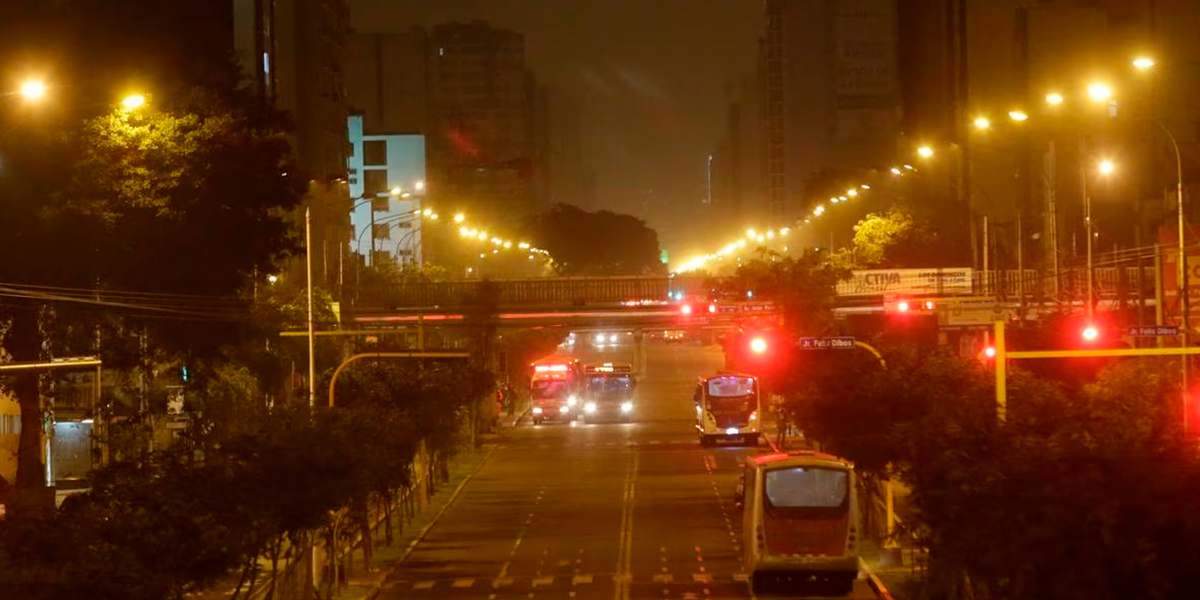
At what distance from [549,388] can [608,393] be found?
1088cm

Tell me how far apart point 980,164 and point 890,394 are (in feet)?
266

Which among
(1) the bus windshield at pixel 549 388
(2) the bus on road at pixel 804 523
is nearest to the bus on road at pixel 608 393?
(1) the bus windshield at pixel 549 388

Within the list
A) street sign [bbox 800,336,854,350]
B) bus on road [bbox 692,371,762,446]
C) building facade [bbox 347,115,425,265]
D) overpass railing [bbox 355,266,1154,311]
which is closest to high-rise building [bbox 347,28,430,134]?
building facade [bbox 347,115,425,265]

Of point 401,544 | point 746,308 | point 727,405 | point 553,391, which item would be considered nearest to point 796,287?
point 727,405

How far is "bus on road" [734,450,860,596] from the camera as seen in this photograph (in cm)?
3688

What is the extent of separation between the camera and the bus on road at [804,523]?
36.9 metres

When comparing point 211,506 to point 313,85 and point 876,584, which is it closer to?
point 876,584

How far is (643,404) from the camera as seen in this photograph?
116375 mm

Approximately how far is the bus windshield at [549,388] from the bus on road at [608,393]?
19.5 ft

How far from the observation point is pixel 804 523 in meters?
37.0

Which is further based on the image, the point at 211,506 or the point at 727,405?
the point at 727,405

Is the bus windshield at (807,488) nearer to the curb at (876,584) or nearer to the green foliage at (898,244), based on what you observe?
the curb at (876,584)

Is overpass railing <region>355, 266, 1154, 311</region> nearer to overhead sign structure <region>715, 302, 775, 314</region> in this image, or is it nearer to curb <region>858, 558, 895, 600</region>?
overhead sign structure <region>715, 302, 775, 314</region>

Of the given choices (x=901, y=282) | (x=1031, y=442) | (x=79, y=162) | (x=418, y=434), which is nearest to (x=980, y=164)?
(x=901, y=282)
